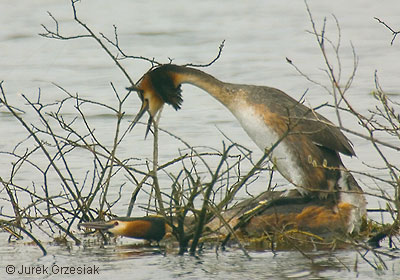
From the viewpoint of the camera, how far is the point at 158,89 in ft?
28.8

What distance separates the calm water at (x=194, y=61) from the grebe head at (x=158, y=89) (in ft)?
2.71

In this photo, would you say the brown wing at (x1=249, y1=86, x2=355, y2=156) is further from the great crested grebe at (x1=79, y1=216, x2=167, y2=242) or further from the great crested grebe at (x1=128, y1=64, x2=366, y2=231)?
the great crested grebe at (x1=79, y1=216, x2=167, y2=242)

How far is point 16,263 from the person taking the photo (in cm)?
747

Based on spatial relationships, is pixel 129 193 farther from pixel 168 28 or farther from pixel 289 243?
pixel 168 28

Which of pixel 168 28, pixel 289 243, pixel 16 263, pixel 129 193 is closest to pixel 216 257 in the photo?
pixel 289 243

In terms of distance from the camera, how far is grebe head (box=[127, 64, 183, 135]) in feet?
28.6

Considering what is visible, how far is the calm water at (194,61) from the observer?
24.2 feet

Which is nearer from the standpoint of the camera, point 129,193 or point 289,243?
point 289,243

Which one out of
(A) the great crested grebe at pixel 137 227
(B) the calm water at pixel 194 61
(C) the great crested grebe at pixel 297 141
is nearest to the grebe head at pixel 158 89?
(C) the great crested grebe at pixel 297 141

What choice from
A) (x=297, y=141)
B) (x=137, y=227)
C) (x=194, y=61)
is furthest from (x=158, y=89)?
(x=194, y=61)

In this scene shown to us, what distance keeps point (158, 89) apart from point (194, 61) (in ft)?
19.3

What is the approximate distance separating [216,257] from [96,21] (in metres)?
9.93

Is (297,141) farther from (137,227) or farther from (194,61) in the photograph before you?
(194,61)

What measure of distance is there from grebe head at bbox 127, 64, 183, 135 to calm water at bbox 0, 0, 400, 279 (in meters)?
0.83
